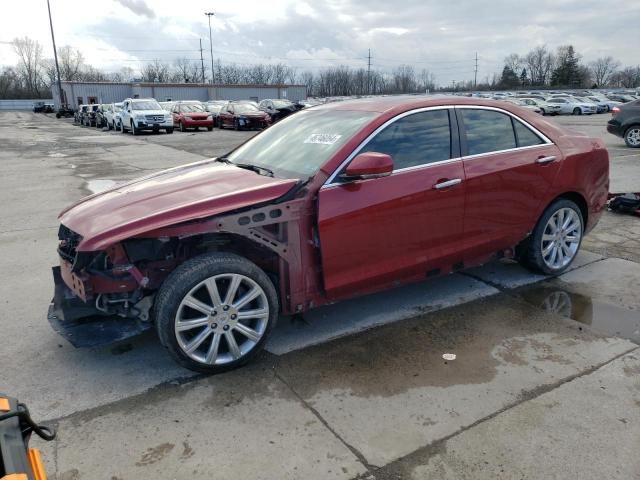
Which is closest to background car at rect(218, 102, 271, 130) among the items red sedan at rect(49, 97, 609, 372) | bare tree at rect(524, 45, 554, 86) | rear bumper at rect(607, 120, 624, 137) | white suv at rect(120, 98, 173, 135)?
white suv at rect(120, 98, 173, 135)

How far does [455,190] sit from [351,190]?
3.08ft

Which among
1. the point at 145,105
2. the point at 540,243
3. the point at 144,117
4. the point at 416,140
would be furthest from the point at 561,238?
the point at 145,105

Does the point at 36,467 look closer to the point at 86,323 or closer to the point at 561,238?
the point at 86,323

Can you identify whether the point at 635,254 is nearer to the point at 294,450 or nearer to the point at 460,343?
the point at 460,343

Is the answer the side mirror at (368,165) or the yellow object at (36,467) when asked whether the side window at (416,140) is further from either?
the yellow object at (36,467)

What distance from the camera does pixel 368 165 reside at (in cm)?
331

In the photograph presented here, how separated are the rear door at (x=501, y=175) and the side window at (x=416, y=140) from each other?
196mm

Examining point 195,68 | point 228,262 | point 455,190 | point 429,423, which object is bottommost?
point 429,423

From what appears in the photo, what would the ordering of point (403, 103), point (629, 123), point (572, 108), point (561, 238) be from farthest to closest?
point (572, 108) < point (629, 123) < point (561, 238) < point (403, 103)

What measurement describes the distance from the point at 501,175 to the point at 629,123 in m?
13.6

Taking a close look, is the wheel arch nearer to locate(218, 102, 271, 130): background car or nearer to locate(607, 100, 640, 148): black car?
locate(607, 100, 640, 148): black car

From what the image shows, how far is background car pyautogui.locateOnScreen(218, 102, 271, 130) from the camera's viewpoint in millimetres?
26203

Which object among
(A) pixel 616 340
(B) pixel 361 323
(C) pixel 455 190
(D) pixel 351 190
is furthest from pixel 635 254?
(D) pixel 351 190

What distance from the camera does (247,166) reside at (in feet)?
13.2
